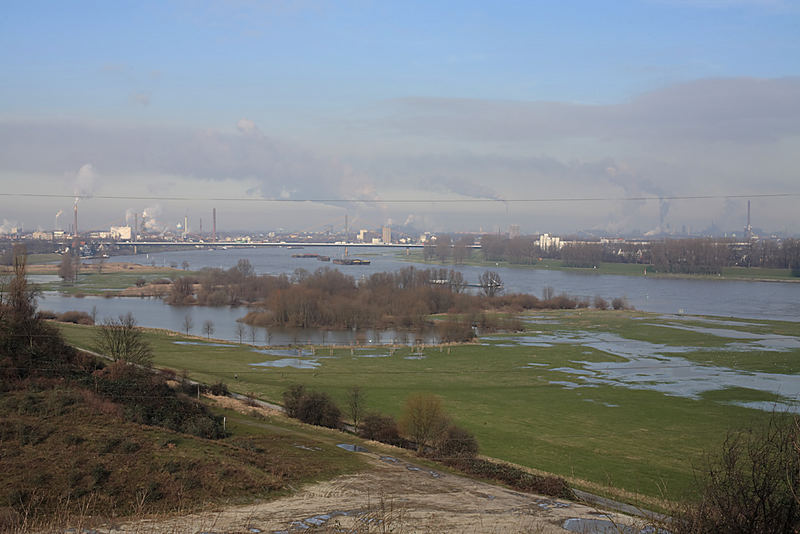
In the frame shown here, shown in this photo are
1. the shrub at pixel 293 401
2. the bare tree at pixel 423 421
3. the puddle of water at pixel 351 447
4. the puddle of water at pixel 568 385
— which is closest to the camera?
the puddle of water at pixel 351 447

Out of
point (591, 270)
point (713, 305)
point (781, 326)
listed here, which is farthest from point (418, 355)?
point (591, 270)

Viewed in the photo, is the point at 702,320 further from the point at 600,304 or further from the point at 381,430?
the point at 381,430

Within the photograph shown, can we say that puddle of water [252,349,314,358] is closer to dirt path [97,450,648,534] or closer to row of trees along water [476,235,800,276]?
dirt path [97,450,648,534]

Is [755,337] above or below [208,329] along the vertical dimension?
above

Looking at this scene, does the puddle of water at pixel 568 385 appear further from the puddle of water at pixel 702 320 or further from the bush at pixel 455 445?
the puddle of water at pixel 702 320

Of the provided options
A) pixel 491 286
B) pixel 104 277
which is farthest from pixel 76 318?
pixel 491 286

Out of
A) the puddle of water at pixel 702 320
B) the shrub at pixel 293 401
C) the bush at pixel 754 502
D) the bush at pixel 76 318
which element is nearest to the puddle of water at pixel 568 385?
the shrub at pixel 293 401
